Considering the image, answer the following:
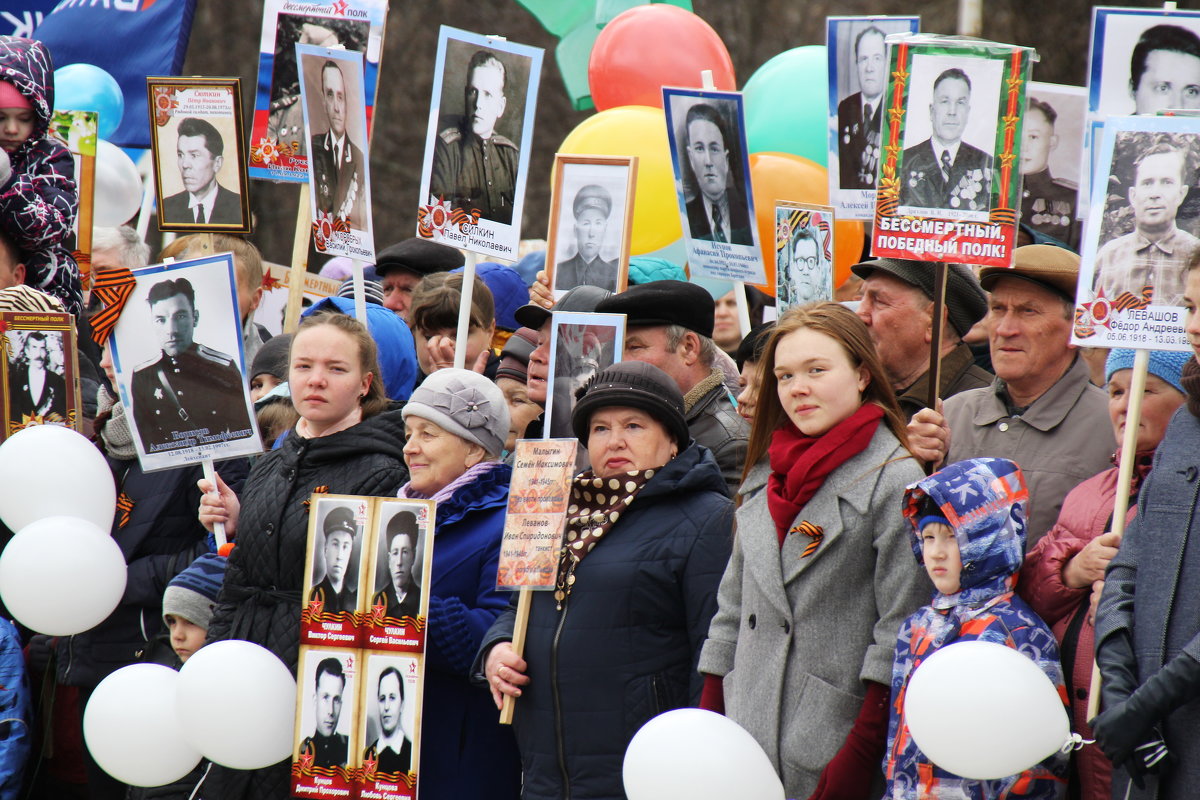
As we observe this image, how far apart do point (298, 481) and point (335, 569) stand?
484 millimetres

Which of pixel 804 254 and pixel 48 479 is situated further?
pixel 804 254

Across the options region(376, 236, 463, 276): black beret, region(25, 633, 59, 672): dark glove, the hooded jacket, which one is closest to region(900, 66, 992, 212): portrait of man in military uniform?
region(376, 236, 463, 276): black beret

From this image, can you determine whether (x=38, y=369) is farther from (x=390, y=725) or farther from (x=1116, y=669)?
(x=1116, y=669)

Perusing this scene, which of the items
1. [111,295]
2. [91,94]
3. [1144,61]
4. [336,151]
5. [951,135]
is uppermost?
[1144,61]

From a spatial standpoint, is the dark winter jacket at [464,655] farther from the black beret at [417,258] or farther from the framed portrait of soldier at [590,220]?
the black beret at [417,258]

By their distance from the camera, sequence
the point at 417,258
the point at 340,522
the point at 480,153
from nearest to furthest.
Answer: the point at 340,522, the point at 480,153, the point at 417,258

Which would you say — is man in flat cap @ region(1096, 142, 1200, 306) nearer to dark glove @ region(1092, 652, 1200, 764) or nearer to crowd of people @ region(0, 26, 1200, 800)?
crowd of people @ region(0, 26, 1200, 800)

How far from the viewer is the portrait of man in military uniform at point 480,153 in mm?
4992

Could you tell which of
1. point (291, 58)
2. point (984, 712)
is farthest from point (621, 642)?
point (291, 58)

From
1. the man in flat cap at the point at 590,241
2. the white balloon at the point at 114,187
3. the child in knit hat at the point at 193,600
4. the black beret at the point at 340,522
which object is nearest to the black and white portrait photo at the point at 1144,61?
the man in flat cap at the point at 590,241

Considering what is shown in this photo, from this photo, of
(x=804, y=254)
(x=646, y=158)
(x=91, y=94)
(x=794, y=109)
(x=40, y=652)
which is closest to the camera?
(x=804, y=254)

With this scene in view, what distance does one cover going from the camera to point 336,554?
3.96 m

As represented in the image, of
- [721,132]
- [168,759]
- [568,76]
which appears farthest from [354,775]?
[568,76]

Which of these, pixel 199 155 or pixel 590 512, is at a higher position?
pixel 199 155
